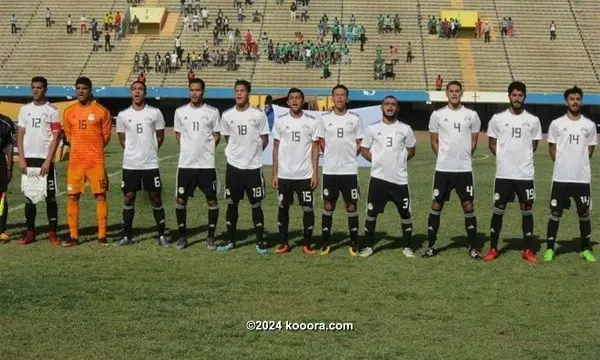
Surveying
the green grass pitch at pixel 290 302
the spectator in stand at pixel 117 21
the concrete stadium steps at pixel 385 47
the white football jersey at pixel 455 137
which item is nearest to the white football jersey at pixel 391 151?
the white football jersey at pixel 455 137

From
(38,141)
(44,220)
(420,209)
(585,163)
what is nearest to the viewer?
(585,163)

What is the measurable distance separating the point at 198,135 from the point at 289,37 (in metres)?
49.7

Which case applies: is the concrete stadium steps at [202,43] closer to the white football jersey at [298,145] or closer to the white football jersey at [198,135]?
the white football jersey at [198,135]

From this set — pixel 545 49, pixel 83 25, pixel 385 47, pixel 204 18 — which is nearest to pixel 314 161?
pixel 385 47

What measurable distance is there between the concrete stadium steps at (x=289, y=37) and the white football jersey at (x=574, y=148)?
146ft

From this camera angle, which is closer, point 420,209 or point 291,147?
point 291,147

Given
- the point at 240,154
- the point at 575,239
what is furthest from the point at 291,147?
the point at 575,239

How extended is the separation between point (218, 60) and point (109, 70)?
7271mm

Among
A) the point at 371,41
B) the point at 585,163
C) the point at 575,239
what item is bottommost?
the point at 575,239

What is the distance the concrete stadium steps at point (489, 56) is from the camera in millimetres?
56672

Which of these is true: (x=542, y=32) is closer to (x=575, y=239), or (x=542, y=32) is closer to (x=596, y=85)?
(x=596, y=85)

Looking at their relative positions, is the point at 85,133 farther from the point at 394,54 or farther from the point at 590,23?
the point at 590,23

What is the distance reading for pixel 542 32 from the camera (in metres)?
62.2

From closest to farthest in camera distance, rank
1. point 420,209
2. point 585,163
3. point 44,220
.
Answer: point 585,163, point 44,220, point 420,209
